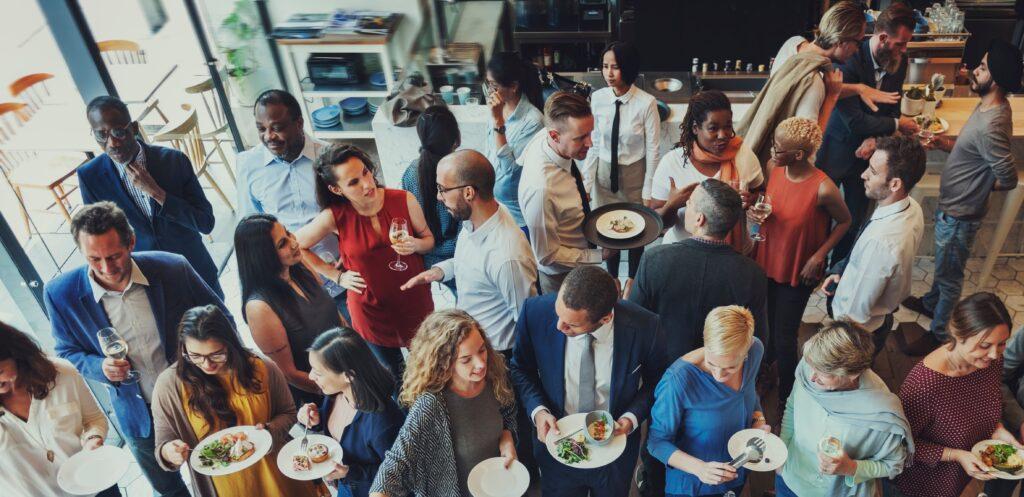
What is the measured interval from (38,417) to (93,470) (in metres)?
0.28

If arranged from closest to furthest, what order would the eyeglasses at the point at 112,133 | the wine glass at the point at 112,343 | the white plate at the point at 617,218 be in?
the wine glass at the point at 112,343, the eyeglasses at the point at 112,133, the white plate at the point at 617,218

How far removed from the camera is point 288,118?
11.5 ft

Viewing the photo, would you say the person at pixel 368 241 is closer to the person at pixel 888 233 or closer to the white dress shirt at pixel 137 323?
the white dress shirt at pixel 137 323

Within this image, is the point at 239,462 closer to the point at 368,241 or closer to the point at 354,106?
the point at 368,241

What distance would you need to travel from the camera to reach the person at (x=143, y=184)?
3.29 metres

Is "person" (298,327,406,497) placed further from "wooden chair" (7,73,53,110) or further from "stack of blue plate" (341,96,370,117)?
"stack of blue plate" (341,96,370,117)

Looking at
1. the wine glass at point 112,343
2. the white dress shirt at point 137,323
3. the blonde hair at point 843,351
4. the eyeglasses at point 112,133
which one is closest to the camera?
the blonde hair at point 843,351

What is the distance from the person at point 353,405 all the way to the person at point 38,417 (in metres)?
0.86

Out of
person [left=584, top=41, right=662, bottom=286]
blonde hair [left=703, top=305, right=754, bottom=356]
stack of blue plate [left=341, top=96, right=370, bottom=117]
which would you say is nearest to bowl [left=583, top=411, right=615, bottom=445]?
blonde hair [left=703, top=305, right=754, bottom=356]

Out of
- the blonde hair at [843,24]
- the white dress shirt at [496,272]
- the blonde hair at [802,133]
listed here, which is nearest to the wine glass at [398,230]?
the white dress shirt at [496,272]

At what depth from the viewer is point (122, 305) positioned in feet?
9.46

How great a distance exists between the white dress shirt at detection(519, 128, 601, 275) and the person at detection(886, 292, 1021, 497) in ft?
5.14

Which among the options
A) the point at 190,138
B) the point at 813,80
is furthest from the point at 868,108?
the point at 190,138

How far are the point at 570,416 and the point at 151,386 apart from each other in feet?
5.78
